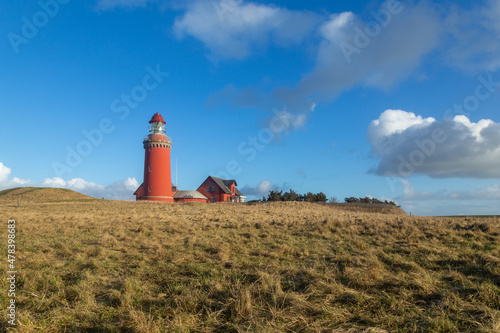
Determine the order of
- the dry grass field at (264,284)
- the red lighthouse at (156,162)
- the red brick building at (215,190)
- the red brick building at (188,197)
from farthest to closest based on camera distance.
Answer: the red brick building at (215,190) → the red brick building at (188,197) → the red lighthouse at (156,162) → the dry grass field at (264,284)

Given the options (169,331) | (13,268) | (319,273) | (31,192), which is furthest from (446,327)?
(31,192)

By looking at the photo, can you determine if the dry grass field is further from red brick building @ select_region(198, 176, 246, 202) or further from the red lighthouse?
red brick building @ select_region(198, 176, 246, 202)

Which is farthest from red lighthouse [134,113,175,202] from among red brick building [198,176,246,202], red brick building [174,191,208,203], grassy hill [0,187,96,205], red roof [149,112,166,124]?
red brick building [198,176,246,202]

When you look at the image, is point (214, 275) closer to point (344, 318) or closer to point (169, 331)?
point (169, 331)

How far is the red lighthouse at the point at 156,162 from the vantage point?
4609cm

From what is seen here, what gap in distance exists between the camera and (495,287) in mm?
5914

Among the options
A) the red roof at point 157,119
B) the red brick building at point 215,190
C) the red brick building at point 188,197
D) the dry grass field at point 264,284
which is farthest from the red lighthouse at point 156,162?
the dry grass field at point 264,284

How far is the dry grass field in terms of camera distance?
16.7 ft

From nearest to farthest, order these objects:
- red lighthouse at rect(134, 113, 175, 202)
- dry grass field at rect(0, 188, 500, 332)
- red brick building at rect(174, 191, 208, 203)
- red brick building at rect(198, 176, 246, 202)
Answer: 1. dry grass field at rect(0, 188, 500, 332)
2. red lighthouse at rect(134, 113, 175, 202)
3. red brick building at rect(174, 191, 208, 203)
4. red brick building at rect(198, 176, 246, 202)

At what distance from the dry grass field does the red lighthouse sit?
116 ft

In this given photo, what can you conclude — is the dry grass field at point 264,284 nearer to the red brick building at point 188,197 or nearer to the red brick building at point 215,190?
the red brick building at point 188,197

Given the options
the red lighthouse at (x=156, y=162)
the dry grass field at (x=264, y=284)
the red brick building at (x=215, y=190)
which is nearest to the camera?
the dry grass field at (x=264, y=284)

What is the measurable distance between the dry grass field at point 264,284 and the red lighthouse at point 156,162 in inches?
1392

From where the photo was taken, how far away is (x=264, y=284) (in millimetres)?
6430
